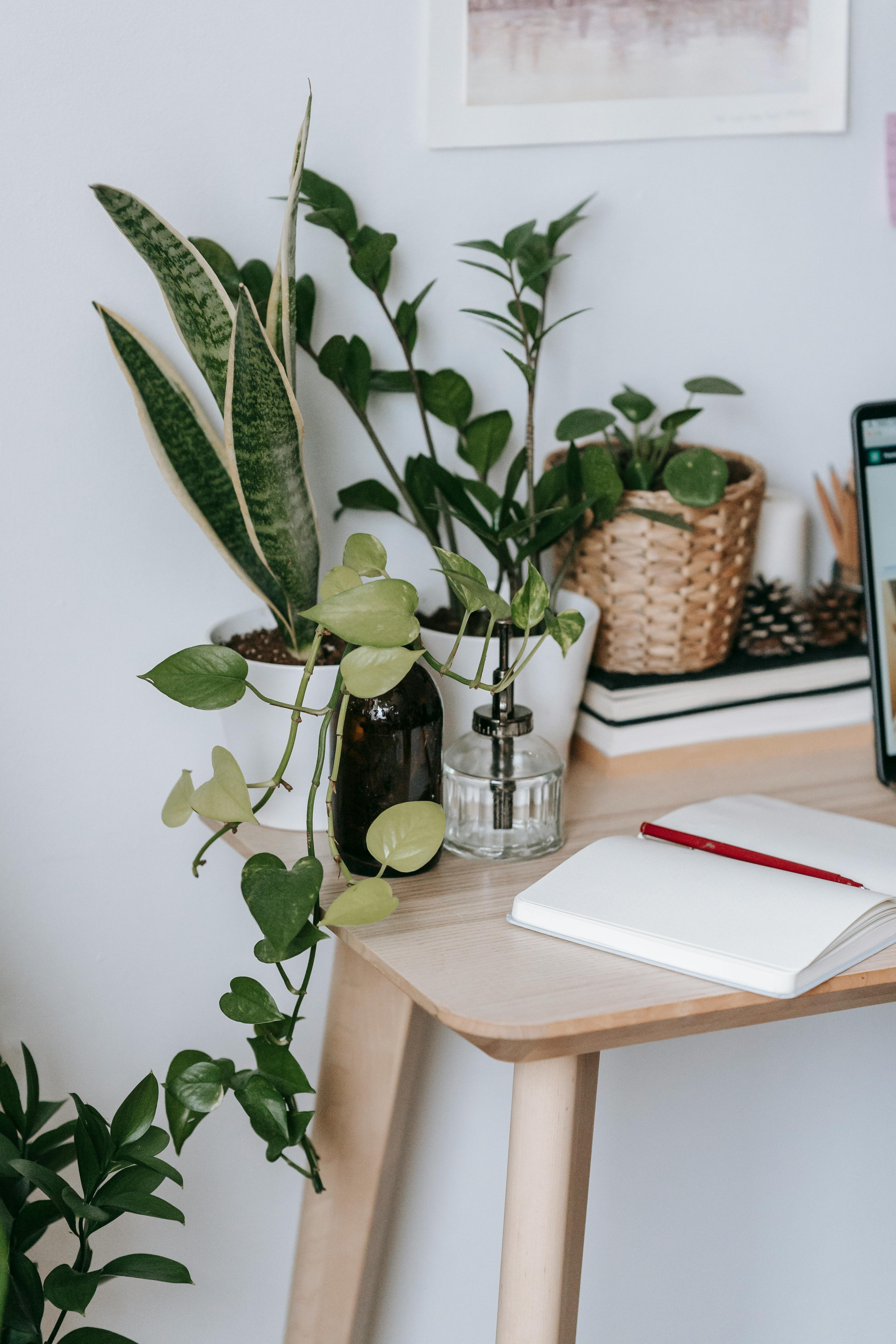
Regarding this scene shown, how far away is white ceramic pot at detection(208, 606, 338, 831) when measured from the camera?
0.73 m

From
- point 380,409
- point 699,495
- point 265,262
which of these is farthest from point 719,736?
point 265,262

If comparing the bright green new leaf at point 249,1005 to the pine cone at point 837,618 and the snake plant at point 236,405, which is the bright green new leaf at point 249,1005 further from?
the pine cone at point 837,618

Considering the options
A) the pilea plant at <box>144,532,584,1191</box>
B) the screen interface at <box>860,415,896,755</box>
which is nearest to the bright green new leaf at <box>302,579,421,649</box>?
the pilea plant at <box>144,532,584,1191</box>

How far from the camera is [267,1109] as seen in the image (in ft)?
2.26

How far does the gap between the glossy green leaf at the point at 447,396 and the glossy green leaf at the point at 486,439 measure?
0.01 meters

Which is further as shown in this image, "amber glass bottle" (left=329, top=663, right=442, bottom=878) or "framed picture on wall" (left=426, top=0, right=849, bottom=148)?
"framed picture on wall" (left=426, top=0, right=849, bottom=148)

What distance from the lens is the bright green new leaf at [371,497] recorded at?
2.74 feet

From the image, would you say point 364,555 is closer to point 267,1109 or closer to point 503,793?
point 503,793

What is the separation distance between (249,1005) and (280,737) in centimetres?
16

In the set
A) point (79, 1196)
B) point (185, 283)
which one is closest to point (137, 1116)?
point (79, 1196)

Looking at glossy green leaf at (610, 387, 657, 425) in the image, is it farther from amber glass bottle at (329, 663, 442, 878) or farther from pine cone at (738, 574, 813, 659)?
amber glass bottle at (329, 663, 442, 878)

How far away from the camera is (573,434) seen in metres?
0.82

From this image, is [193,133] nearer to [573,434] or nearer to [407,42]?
[407,42]

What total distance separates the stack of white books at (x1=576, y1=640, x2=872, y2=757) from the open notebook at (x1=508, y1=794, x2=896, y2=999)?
15 centimetres
